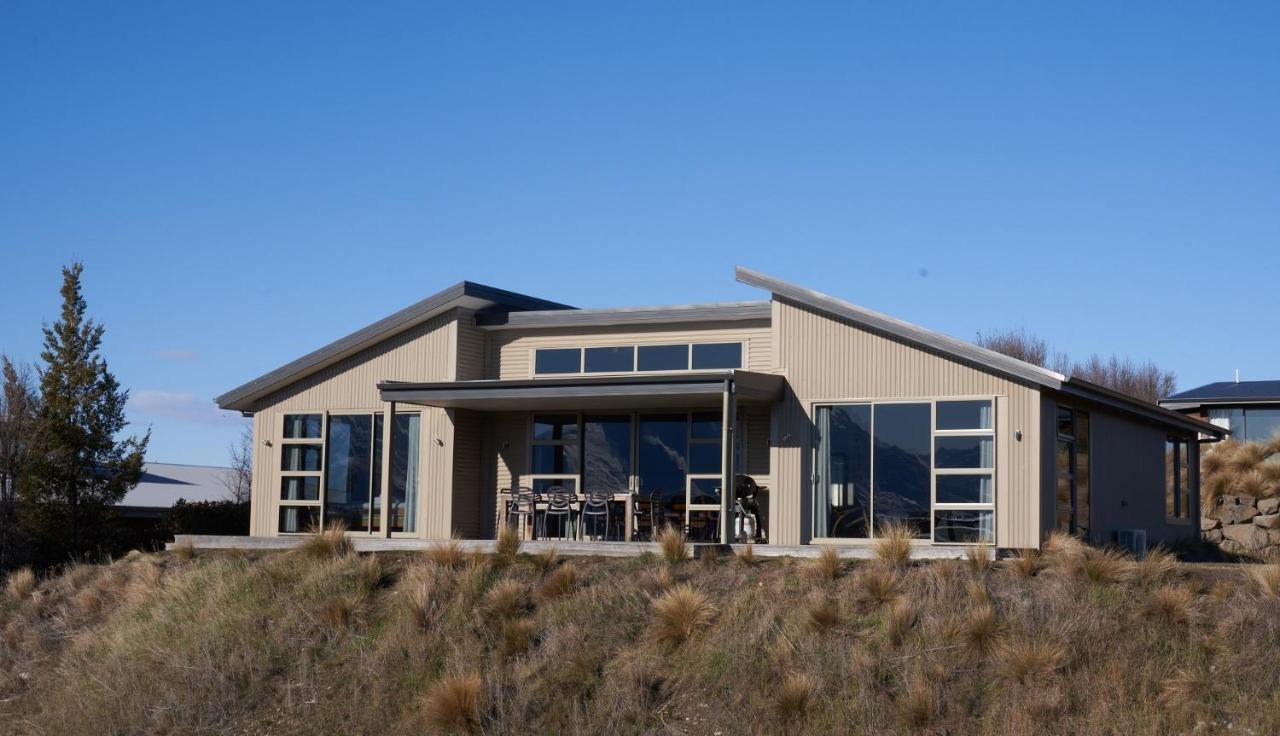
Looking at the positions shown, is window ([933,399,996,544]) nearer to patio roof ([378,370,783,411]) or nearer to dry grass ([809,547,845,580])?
patio roof ([378,370,783,411])

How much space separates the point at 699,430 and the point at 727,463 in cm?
259

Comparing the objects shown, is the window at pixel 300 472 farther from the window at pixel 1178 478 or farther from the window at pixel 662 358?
the window at pixel 1178 478

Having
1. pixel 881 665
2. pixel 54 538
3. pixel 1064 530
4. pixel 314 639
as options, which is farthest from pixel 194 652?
pixel 54 538

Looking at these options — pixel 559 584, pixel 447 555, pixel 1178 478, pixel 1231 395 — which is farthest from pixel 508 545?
pixel 1231 395

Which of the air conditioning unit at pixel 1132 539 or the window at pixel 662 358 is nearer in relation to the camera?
the air conditioning unit at pixel 1132 539

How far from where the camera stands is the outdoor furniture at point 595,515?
19102 millimetres

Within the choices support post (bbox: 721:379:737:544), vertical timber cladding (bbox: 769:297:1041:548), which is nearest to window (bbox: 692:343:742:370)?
vertical timber cladding (bbox: 769:297:1041:548)

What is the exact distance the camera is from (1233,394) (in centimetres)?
3231

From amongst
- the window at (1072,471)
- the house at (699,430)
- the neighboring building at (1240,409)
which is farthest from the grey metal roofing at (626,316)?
the neighboring building at (1240,409)

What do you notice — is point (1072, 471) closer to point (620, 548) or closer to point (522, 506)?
point (620, 548)

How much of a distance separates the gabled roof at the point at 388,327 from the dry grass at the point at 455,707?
8.32 m

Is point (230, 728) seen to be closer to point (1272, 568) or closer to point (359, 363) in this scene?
point (359, 363)

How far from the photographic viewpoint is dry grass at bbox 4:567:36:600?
66.8 ft

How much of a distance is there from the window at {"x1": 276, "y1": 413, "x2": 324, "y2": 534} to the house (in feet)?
0.12
